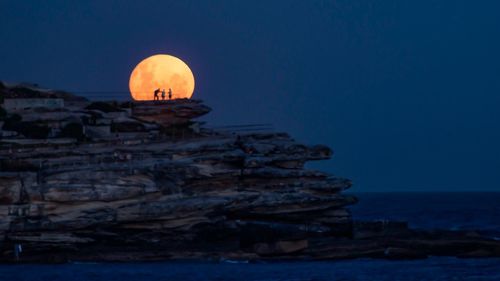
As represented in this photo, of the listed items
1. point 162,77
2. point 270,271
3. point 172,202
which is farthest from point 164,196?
point 162,77

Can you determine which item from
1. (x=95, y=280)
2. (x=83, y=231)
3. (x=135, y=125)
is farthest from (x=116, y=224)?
(x=135, y=125)

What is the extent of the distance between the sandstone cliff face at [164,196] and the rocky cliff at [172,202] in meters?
0.06

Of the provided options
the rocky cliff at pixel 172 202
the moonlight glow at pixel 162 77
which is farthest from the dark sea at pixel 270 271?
the moonlight glow at pixel 162 77

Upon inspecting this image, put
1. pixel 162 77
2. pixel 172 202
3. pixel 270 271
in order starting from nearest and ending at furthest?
1. pixel 270 271
2. pixel 172 202
3. pixel 162 77

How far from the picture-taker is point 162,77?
306ft

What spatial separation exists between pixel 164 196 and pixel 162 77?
68.7ft

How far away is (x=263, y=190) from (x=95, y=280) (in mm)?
15470

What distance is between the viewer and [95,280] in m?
64.1

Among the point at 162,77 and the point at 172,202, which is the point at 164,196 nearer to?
the point at 172,202

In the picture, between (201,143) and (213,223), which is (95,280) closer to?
(213,223)

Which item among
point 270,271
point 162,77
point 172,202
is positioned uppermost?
point 162,77

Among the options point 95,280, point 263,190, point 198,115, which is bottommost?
point 95,280

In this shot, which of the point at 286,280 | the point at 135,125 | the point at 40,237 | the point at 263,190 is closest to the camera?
the point at 286,280

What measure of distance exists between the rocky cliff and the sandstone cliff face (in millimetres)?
58
